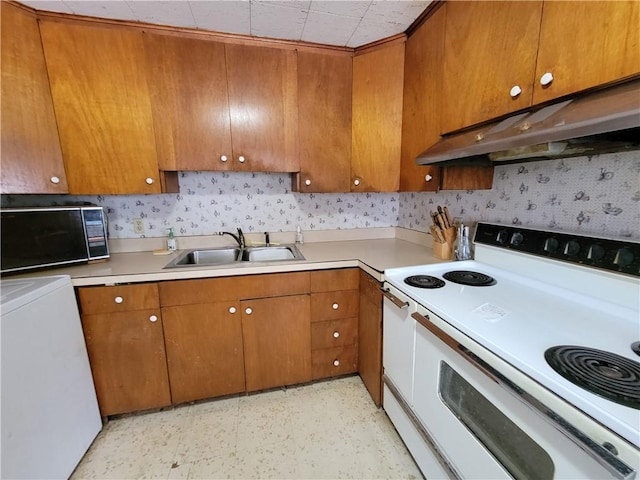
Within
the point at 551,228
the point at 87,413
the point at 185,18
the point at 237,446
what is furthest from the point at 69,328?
the point at 551,228

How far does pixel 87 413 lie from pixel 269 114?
2.01 metres

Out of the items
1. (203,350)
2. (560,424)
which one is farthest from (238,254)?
(560,424)

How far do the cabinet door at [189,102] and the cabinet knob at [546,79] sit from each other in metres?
1.57

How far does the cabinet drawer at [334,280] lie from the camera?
175 cm

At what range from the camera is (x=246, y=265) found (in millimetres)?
1648

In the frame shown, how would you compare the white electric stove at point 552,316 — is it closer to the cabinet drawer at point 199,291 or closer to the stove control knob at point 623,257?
the stove control knob at point 623,257

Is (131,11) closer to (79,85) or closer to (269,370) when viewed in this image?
(79,85)

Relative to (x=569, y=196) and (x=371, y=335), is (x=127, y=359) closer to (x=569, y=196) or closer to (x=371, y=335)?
(x=371, y=335)

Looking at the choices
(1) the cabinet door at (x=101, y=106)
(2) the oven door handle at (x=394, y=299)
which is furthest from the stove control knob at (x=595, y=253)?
(1) the cabinet door at (x=101, y=106)

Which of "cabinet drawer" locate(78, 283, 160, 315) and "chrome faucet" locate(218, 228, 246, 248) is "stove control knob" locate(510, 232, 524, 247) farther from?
"cabinet drawer" locate(78, 283, 160, 315)

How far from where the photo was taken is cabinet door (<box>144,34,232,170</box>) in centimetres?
159

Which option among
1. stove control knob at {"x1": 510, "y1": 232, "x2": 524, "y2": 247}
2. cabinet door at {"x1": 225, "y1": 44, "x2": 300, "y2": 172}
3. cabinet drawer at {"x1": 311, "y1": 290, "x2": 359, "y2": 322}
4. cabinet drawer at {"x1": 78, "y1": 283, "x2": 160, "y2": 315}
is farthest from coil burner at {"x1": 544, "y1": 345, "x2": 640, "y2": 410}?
cabinet drawer at {"x1": 78, "y1": 283, "x2": 160, "y2": 315}

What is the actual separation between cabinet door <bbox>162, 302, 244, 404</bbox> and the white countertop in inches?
8.4

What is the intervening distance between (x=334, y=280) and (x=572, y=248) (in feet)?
3.84
